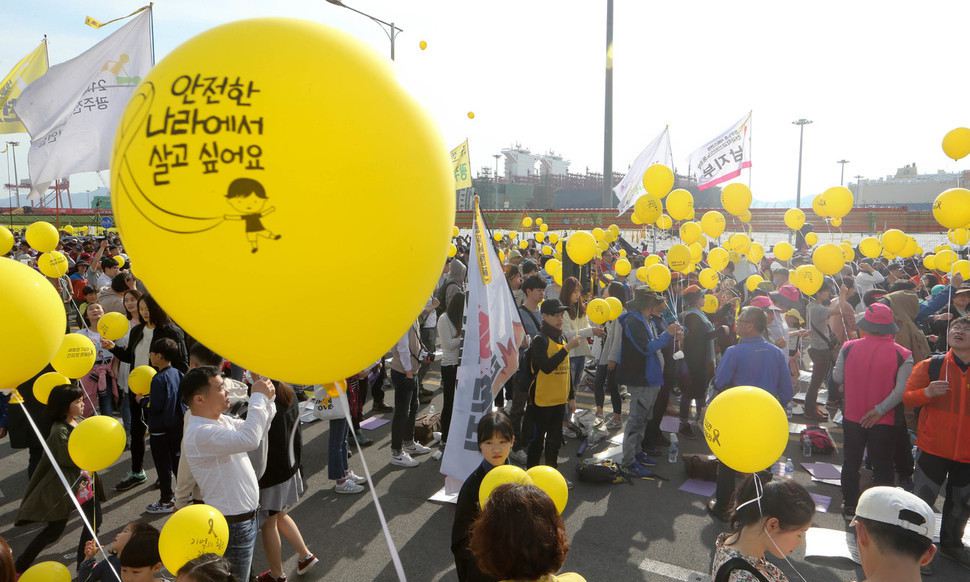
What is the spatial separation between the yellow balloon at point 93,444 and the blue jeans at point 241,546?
2.44 ft

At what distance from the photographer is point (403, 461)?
19.5ft

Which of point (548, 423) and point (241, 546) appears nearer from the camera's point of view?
point (241, 546)

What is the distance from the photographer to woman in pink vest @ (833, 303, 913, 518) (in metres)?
4.43

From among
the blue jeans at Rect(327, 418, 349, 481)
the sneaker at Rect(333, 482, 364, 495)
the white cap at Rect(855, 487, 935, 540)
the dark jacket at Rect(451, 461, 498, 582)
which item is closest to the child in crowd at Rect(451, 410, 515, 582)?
the dark jacket at Rect(451, 461, 498, 582)

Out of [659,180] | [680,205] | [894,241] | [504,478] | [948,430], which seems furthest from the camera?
[894,241]

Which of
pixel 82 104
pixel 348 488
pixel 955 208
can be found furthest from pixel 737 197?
pixel 82 104

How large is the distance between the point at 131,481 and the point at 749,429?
5.56 meters

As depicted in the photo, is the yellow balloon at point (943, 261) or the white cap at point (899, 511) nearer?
the white cap at point (899, 511)

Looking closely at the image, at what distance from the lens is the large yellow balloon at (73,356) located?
3479 millimetres

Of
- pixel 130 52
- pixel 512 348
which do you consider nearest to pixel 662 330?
pixel 512 348

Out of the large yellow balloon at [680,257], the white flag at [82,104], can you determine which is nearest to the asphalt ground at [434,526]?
the large yellow balloon at [680,257]

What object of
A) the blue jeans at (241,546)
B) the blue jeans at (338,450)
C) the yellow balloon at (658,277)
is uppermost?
the yellow balloon at (658,277)

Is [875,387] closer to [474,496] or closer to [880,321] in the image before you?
[880,321]

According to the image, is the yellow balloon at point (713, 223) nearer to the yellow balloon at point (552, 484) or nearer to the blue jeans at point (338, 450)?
the blue jeans at point (338, 450)
